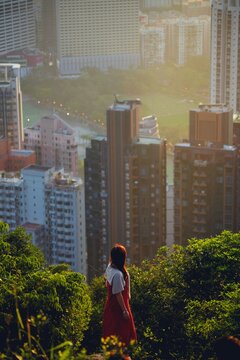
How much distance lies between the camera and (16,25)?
1408 cm

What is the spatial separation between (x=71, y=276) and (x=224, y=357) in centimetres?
126

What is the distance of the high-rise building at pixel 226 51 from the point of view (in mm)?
7903

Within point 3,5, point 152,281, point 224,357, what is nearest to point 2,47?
point 3,5

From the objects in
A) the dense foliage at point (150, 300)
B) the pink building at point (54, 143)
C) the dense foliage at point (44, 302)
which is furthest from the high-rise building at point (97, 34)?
the dense foliage at point (44, 302)

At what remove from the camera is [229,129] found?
5754 millimetres

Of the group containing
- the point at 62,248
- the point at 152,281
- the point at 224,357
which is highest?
the point at 224,357

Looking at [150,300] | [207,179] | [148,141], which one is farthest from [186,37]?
[150,300]

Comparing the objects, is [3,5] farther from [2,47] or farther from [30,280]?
[30,280]

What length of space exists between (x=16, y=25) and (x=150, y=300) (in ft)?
38.6

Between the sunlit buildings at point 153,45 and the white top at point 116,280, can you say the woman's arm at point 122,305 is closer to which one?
the white top at point 116,280

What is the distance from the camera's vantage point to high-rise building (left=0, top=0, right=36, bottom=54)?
1370 cm

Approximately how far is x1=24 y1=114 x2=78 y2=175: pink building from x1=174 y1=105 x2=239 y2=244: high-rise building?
2003 mm

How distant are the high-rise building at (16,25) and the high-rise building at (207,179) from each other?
27.4 feet

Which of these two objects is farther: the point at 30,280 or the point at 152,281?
the point at 152,281
